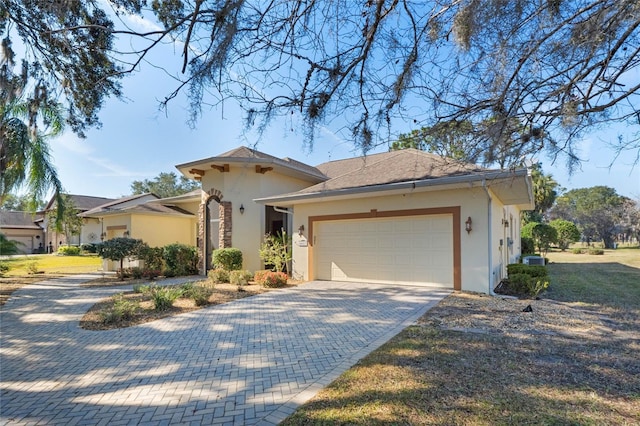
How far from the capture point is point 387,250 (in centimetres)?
1159

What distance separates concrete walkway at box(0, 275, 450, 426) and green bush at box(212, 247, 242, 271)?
4.72m

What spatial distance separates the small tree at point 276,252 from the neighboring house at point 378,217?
0.44m

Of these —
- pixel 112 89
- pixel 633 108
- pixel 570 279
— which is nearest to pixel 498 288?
pixel 570 279

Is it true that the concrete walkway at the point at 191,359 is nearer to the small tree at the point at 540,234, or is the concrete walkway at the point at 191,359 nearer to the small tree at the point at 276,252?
the small tree at the point at 276,252

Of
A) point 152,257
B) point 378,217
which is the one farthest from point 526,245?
point 152,257

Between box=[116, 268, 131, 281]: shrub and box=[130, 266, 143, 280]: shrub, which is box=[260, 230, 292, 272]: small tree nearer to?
box=[130, 266, 143, 280]: shrub

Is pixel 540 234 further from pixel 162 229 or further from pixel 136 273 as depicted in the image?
pixel 136 273

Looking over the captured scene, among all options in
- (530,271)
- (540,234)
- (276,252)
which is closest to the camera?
(530,271)

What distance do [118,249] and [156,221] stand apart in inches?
163

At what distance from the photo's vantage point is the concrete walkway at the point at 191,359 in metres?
3.62

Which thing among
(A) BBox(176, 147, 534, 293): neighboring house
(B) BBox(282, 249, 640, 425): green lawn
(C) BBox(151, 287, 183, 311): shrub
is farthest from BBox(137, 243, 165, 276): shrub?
(B) BBox(282, 249, 640, 425): green lawn

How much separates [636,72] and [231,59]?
4265 millimetres

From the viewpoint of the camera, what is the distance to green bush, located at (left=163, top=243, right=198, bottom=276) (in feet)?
49.2

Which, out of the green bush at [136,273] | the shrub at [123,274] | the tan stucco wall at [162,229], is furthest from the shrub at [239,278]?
the tan stucco wall at [162,229]
